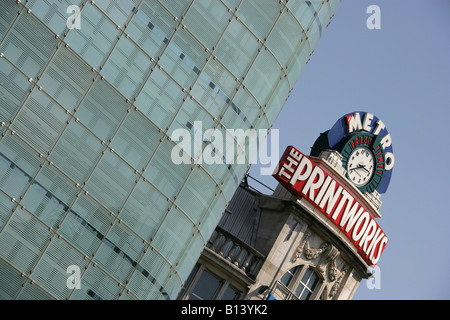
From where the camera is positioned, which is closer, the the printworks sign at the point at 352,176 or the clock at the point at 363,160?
the the printworks sign at the point at 352,176

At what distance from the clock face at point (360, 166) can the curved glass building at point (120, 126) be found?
16.5 meters

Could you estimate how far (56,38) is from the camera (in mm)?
32969

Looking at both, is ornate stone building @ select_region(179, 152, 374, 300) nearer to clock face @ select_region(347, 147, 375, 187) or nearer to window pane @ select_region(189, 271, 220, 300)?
window pane @ select_region(189, 271, 220, 300)

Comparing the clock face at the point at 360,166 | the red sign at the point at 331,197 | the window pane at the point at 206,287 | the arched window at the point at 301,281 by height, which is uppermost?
the clock face at the point at 360,166

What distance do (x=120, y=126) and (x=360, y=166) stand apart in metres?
23.9

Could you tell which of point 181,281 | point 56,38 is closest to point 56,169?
point 56,38

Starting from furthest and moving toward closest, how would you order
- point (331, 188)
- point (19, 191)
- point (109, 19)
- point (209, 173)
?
point (331, 188) → point (209, 173) → point (109, 19) → point (19, 191)

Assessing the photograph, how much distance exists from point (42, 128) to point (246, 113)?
356 inches

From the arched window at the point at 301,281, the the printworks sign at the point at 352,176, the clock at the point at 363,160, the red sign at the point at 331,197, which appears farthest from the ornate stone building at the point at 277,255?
the clock at the point at 363,160

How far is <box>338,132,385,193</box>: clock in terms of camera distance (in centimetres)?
5484

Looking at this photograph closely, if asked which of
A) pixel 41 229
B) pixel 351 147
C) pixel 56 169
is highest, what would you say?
pixel 351 147

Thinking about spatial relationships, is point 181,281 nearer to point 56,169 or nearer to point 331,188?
point 56,169

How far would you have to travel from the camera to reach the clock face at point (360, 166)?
181ft

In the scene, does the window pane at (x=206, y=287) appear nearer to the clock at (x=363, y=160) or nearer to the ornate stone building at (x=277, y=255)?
the ornate stone building at (x=277, y=255)
